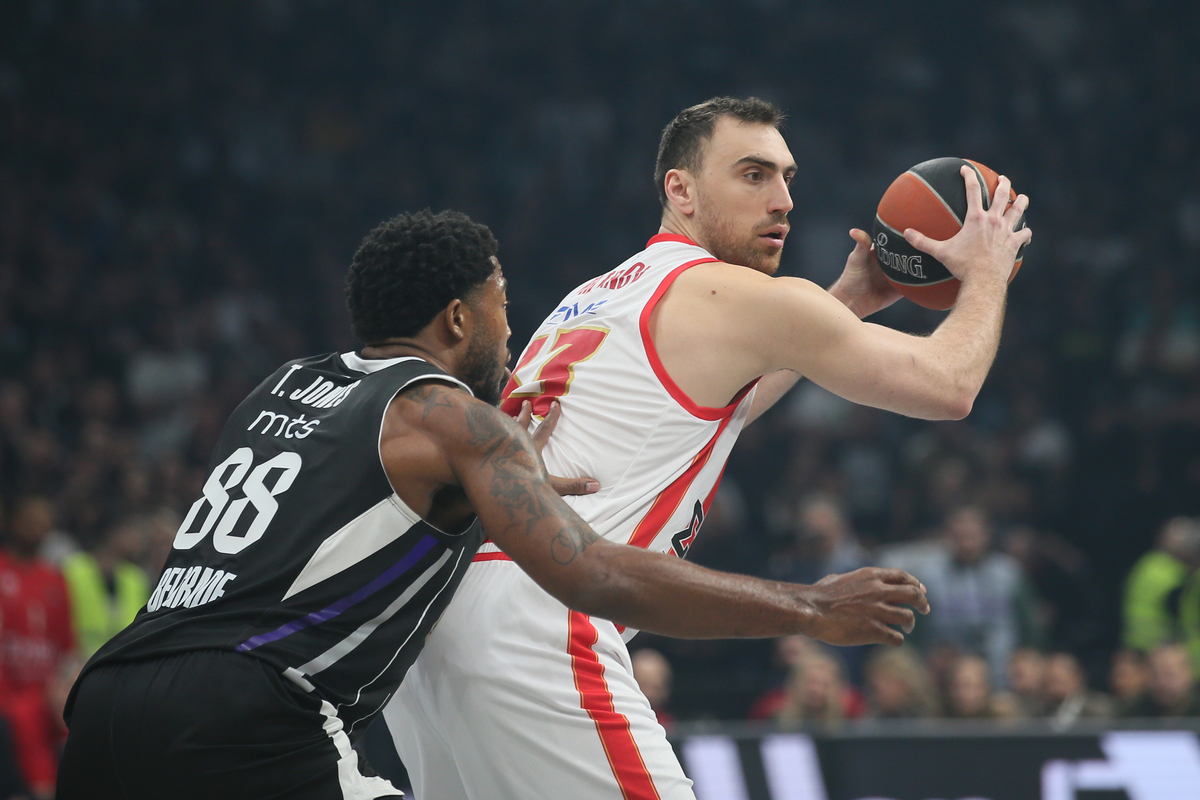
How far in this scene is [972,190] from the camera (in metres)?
3.66

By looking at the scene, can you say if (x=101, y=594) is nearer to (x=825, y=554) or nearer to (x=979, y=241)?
(x=825, y=554)

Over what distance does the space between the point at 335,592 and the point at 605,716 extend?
735 millimetres

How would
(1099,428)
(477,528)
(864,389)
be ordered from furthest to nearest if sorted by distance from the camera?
(1099,428) → (864,389) → (477,528)

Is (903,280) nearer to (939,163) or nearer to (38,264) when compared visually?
(939,163)

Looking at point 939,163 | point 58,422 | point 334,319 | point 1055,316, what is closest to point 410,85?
point 334,319

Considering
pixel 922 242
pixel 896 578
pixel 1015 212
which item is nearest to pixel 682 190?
pixel 922 242

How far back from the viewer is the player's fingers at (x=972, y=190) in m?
3.64

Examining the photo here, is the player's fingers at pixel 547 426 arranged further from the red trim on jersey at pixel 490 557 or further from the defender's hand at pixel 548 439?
the red trim on jersey at pixel 490 557

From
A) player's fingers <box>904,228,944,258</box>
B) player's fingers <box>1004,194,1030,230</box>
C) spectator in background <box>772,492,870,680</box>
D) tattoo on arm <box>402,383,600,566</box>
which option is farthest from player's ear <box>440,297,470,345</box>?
spectator in background <box>772,492,870,680</box>

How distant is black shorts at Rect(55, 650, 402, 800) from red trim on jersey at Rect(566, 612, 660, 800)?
0.64 m

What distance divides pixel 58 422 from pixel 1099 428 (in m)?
9.14

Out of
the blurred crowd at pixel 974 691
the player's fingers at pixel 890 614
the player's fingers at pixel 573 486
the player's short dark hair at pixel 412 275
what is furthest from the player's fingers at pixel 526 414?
the blurred crowd at pixel 974 691

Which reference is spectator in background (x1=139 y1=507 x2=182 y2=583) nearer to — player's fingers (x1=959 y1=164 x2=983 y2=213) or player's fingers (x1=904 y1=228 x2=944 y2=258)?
player's fingers (x1=904 y1=228 x2=944 y2=258)

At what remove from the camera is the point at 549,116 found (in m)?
14.2
